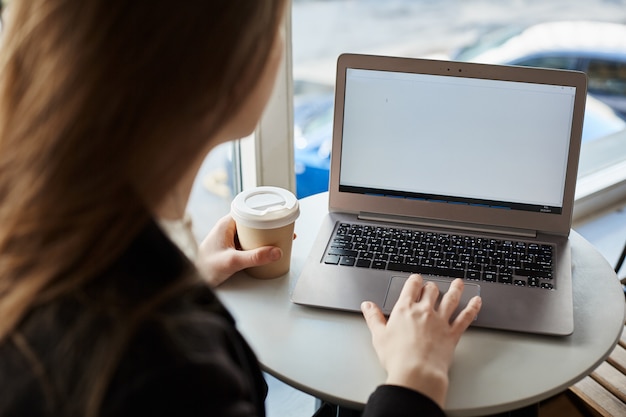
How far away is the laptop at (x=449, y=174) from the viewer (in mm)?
1041

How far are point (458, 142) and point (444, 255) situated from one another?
193mm

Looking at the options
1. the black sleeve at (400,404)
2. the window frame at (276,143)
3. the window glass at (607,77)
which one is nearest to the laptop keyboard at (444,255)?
the black sleeve at (400,404)

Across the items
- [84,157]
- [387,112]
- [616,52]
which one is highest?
[84,157]

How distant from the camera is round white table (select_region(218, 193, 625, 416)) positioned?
2.72 ft

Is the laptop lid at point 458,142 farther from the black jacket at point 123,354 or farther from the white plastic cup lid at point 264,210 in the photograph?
the black jacket at point 123,354

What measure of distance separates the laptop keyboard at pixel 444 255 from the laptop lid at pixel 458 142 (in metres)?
0.05

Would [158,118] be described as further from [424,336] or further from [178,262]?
[424,336]

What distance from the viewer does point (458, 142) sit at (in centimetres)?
112

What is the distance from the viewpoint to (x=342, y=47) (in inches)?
79.3

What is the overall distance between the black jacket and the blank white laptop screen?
0.63 m

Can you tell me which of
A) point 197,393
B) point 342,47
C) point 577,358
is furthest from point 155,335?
point 342,47

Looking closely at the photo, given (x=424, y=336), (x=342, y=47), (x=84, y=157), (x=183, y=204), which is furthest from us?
(x=342, y=47)

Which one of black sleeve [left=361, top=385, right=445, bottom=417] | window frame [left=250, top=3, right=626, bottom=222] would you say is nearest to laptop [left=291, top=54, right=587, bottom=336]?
black sleeve [left=361, top=385, right=445, bottom=417]

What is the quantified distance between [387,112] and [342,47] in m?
0.94
